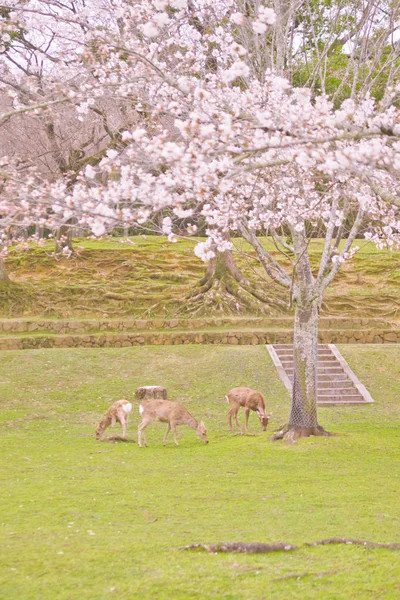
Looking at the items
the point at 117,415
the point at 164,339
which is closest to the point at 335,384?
the point at 164,339

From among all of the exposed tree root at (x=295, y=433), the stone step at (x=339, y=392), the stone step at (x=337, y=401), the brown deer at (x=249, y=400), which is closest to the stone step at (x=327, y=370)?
the stone step at (x=339, y=392)

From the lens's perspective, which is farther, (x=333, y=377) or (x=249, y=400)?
(x=333, y=377)

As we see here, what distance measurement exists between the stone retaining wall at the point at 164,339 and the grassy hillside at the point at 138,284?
1.89 meters

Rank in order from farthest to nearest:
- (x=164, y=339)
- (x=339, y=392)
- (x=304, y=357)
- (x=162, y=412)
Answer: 1. (x=164, y=339)
2. (x=339, y=392)
3. (x=304, y=357)
4. (x=162, y=412)

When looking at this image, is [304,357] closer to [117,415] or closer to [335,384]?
[117,415]

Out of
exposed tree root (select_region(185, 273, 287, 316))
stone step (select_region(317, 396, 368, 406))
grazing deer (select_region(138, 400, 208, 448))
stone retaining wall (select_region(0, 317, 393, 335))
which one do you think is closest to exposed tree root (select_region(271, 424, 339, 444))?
grazing deer (select_region(138, 400, 208, 448))

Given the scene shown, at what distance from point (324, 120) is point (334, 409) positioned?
12585 millimetres

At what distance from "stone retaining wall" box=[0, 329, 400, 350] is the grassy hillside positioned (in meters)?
1.89

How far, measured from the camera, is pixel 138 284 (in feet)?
98.0

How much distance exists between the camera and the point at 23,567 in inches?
287

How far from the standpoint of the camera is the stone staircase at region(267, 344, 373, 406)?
1947 centimetres

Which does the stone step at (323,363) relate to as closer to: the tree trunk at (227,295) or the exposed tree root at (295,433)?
the tree trunk at (227,295)

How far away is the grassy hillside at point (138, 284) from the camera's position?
27328 millimetres

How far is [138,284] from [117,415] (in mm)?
15789
